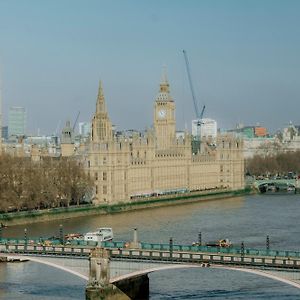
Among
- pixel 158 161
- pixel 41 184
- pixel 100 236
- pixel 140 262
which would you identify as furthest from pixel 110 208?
pixel 140 262

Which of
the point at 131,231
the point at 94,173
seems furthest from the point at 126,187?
the point at 131,231

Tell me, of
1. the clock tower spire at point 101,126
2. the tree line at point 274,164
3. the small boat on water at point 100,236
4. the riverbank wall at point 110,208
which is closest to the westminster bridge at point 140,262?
the small boat on water at point 100,236

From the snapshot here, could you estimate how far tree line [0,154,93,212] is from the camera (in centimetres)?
6512

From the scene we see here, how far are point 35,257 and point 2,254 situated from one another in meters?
1.49

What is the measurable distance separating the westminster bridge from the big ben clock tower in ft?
188

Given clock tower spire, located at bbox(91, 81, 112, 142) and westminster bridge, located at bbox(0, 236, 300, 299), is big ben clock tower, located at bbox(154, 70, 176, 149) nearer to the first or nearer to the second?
clock tower spire, located at bbox(91, 81, 112, 142)

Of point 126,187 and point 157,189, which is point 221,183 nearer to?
point 157,189

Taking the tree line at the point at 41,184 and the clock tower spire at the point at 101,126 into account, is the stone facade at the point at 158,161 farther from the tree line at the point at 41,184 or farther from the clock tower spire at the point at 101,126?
the tree line at the point at 41,184

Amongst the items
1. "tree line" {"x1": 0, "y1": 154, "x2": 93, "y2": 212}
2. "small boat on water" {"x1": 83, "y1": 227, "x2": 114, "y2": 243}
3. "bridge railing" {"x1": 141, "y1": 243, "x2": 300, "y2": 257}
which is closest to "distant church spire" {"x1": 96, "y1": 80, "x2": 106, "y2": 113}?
"tree line" {"x1": 0, "y1": 154, "x2": 93, "y2": 212}

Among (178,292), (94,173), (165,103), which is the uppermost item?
(165,103)

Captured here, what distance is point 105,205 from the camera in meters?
73.6

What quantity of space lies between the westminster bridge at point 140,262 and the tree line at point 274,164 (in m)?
85.7

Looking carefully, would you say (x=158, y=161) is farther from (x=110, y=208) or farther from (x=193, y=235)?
(x=193, y=235)

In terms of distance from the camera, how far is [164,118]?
95.2m
